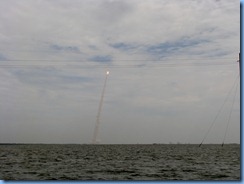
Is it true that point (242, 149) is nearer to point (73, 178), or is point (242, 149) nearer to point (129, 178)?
point (129, 178)

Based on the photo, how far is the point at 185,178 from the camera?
50312 millimetres

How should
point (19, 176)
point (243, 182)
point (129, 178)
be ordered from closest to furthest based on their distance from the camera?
point (243, 182) < point (129, 178) < point (19, 176)

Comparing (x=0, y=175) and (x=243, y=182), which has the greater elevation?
(x=243, y=182)

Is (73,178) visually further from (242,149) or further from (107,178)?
(242,149)

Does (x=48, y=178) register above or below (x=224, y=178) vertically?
below

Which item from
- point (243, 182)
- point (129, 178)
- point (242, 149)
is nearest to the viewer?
point (243, 182)

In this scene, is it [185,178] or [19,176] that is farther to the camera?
[19,176]

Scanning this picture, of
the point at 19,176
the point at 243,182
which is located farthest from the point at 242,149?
the point at 19,176

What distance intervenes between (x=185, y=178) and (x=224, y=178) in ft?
19.2

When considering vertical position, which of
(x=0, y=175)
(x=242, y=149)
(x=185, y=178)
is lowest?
(x=0, y=175)

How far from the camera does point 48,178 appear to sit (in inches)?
2021

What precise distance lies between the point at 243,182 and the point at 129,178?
110ft

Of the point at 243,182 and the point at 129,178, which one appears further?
the point at 129,178

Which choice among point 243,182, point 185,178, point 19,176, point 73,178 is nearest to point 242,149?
point 243,182
